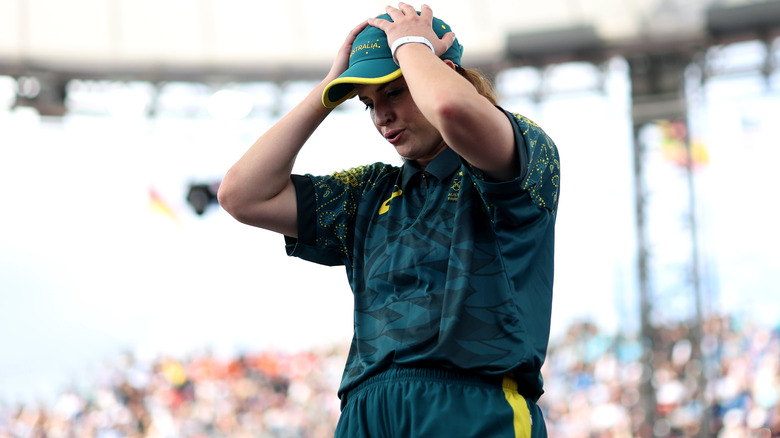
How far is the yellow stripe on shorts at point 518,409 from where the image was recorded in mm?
1230

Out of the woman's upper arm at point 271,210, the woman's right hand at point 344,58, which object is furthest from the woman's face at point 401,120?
the woman's upper arm at point 271,210

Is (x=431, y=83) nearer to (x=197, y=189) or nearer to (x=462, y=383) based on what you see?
(x=462, y=383)

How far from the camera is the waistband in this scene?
1225mm

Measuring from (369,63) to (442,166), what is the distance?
20 centimetres

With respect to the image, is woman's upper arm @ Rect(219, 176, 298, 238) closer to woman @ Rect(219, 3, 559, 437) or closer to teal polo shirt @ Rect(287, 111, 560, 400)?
woman @ Rect(219, 3, 559, 437)

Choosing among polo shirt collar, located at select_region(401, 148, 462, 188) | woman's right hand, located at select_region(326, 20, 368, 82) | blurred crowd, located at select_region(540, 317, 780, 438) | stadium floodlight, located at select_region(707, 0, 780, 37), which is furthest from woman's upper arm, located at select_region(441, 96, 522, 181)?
stadium floodlight, located at select_region(707, 0, 780, 37)

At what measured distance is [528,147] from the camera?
4.09 ft

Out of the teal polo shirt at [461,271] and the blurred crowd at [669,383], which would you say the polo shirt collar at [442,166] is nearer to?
the teal polo shirt at [461,271]

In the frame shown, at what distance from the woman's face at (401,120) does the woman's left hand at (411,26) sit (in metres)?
0.07

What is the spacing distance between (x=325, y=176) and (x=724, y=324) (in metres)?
9.22

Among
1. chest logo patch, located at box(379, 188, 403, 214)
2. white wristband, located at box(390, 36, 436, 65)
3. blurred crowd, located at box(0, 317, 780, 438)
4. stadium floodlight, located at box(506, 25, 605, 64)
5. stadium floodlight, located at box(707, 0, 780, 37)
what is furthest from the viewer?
stadium floodlight, located at box(506, 25, 605, 64)

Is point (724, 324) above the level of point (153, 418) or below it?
above

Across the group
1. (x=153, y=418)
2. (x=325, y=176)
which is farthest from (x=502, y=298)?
(x=153, y=418)

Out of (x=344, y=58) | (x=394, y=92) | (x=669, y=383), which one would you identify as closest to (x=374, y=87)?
(x=394, y=92)
